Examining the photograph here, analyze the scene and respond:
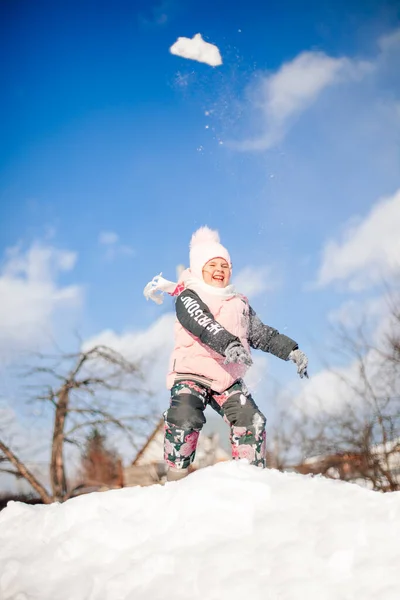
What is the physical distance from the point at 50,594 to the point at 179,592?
1.61ft

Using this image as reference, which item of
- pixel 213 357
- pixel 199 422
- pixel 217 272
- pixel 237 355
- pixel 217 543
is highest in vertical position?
pixel 217 272

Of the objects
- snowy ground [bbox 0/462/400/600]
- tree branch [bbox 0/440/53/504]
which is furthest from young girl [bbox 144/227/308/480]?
tree branch [bbox 0/440/53/504]

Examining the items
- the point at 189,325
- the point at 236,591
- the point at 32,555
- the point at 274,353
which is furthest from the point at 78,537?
the point at 274,353

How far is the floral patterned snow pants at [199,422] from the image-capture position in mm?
3346

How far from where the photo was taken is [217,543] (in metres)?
1.90

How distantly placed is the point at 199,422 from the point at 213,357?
42cm

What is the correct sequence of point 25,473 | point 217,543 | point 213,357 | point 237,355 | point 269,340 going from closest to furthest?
point 217,543
point 237,355
point 213,357
point 269,340
point 25,473

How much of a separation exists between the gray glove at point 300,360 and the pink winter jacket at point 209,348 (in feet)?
1.12

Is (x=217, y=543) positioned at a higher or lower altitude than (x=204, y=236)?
lower

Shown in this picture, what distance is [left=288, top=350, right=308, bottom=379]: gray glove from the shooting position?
3.70 meters

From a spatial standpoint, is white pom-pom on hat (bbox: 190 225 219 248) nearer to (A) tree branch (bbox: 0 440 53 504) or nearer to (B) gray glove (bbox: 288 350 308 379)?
(B) gray glove (bbox: 288 350 308 379)

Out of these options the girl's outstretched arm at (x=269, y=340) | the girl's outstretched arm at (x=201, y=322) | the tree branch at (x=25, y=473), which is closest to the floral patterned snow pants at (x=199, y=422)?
the girl's outstretched arm at (x=201, y=322)

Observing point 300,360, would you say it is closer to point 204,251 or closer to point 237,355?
point 237,355

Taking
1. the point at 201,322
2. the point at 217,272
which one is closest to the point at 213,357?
the point at 201,322
